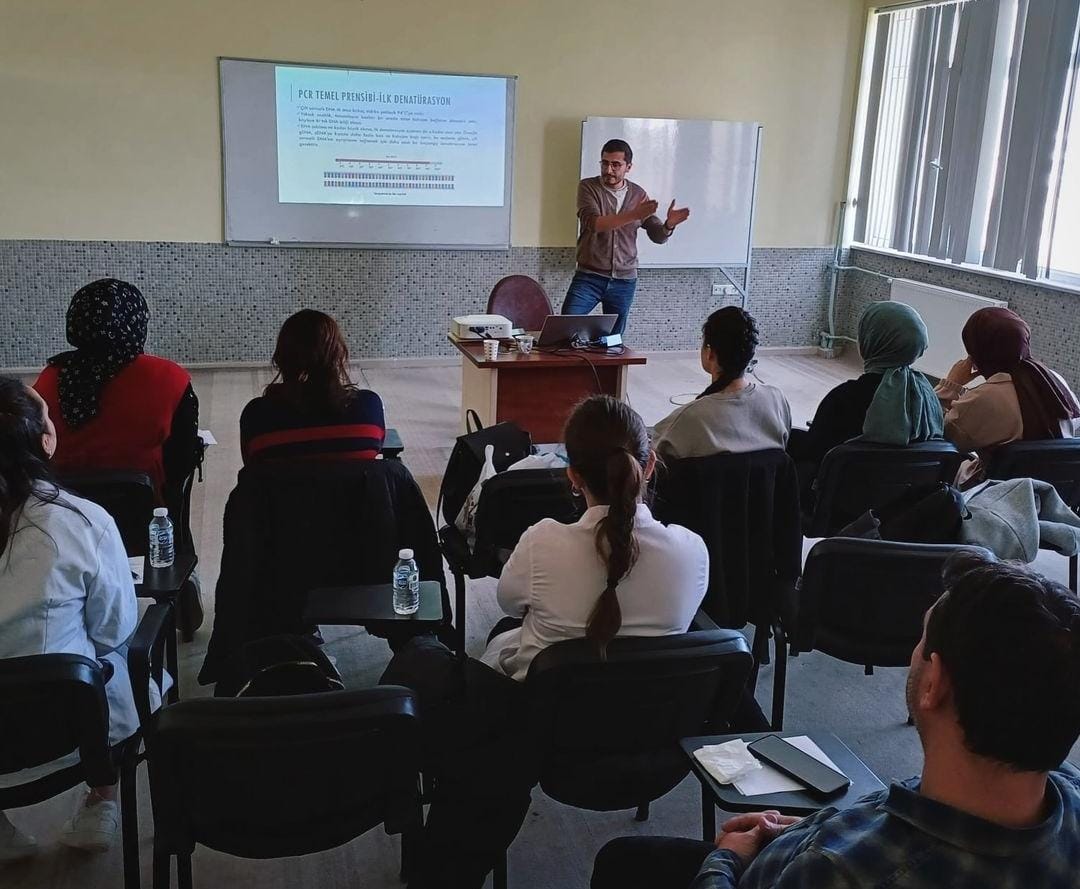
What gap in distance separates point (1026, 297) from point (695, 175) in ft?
7.99

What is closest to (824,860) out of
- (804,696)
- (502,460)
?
(804,696)

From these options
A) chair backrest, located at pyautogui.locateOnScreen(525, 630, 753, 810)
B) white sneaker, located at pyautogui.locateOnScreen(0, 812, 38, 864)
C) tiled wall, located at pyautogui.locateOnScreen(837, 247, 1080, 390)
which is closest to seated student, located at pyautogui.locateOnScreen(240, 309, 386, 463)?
white sneaker, located at pyautogui.locateOnScreen(0, 812, 38, 864)

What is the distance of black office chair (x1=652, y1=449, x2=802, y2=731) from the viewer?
263 centimetres

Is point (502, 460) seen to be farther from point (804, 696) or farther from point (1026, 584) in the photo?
point (1026, 584)

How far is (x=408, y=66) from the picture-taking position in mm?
6652

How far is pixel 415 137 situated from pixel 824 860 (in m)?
6.39

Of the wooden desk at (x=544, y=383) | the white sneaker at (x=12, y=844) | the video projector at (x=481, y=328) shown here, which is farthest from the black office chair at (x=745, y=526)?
the video projector at (x=481, y=328)

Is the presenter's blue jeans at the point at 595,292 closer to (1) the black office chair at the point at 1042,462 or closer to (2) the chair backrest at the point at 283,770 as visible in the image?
(1) the black office chair at the point at 1042,462

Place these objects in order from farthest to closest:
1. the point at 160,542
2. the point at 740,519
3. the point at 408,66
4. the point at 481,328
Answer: the point at 408,66 → the point at 481,328 → the point at 740,519 → the point at 160,542

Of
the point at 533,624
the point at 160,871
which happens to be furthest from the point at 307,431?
the point at 160,871

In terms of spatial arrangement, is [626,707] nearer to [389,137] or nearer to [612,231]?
[612,231]

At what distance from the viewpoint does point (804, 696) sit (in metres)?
2.92

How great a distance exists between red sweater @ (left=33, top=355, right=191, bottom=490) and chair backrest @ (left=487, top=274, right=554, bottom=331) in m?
3.25

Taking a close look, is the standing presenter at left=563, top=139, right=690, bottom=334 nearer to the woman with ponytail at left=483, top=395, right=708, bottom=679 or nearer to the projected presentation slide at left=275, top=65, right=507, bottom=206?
the projected presentation slide at left=275, top=65, right=507, bottom=206
